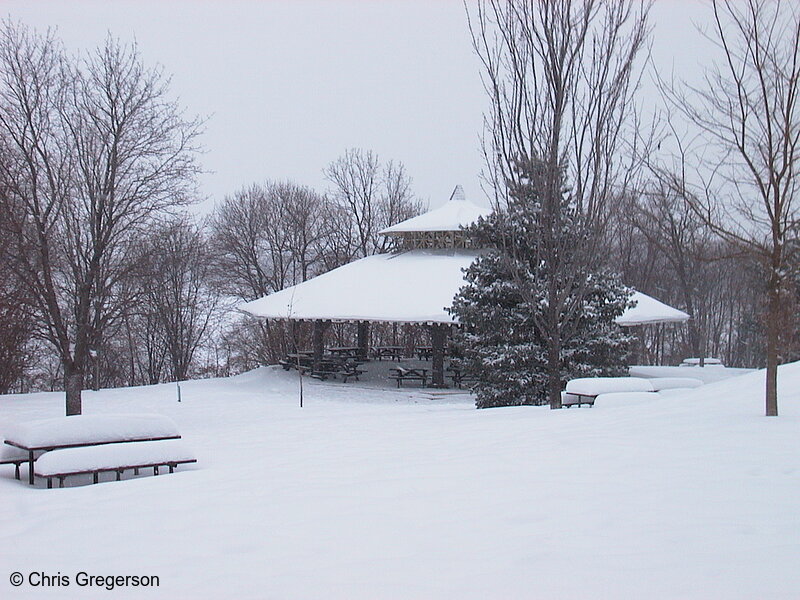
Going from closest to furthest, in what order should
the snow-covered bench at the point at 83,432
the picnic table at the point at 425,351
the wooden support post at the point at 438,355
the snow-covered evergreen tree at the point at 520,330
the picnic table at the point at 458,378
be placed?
the snow-covered bench at the point at 83,432
the snow-covered evergreen tree at the point at 520,330
the wooden support post at the point at 438,355
the picnic table at the point at 458,378
the picnic table at the point at 425,351

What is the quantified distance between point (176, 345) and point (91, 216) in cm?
2285

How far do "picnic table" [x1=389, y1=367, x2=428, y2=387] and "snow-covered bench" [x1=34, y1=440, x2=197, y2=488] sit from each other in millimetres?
14468

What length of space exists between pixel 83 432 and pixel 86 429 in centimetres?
Result: 5

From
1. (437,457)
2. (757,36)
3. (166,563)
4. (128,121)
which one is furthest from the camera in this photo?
(128,121)

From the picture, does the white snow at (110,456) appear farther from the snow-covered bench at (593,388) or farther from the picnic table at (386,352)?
the picnic table at (386,352)

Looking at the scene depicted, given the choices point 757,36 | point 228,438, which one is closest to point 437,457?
point 228,438

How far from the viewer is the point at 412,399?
21.0 meters

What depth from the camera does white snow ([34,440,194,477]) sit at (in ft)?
25.6

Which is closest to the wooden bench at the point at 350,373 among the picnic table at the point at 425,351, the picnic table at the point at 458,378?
the picnic table at the point at 458,378

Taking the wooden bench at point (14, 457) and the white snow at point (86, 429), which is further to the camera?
the wooden bench at point (14, 457)

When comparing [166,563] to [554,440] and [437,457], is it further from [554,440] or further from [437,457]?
[554,440]

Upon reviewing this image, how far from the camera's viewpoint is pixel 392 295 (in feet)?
80.0

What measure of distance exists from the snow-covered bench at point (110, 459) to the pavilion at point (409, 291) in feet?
41.1

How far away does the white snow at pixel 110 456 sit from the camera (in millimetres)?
7793
